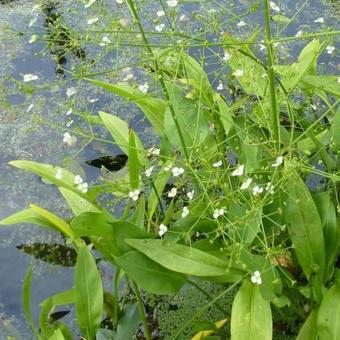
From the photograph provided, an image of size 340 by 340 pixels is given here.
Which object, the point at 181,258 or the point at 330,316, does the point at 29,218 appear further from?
the point at 330,316

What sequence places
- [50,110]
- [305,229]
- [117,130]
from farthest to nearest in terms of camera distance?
[50,110], [117,130], [305,229]

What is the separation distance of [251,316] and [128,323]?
18.1 inches

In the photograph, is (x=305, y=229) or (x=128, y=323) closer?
(x=305, y=229)

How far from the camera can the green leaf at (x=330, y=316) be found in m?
1.63

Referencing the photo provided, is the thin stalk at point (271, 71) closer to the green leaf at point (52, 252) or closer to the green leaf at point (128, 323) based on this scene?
the green leaf at point (128, 323)

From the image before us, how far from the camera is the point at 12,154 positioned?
272cm

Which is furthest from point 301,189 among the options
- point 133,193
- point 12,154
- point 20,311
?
point 12,154

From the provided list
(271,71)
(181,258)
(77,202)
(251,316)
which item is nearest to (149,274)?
(181,258)

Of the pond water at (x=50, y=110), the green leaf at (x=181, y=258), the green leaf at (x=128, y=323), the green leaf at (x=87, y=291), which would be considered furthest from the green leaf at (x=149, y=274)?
the pond water at (x=50, y=110)

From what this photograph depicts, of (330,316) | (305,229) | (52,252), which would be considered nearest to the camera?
(330,316)

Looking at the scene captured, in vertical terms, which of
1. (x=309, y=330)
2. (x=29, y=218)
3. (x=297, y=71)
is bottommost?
(x=309, y=330)

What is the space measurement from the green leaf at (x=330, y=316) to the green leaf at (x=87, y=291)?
1.82ft

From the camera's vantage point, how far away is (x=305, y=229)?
69.1 inches

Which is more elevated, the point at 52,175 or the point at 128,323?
the point at 52,175
